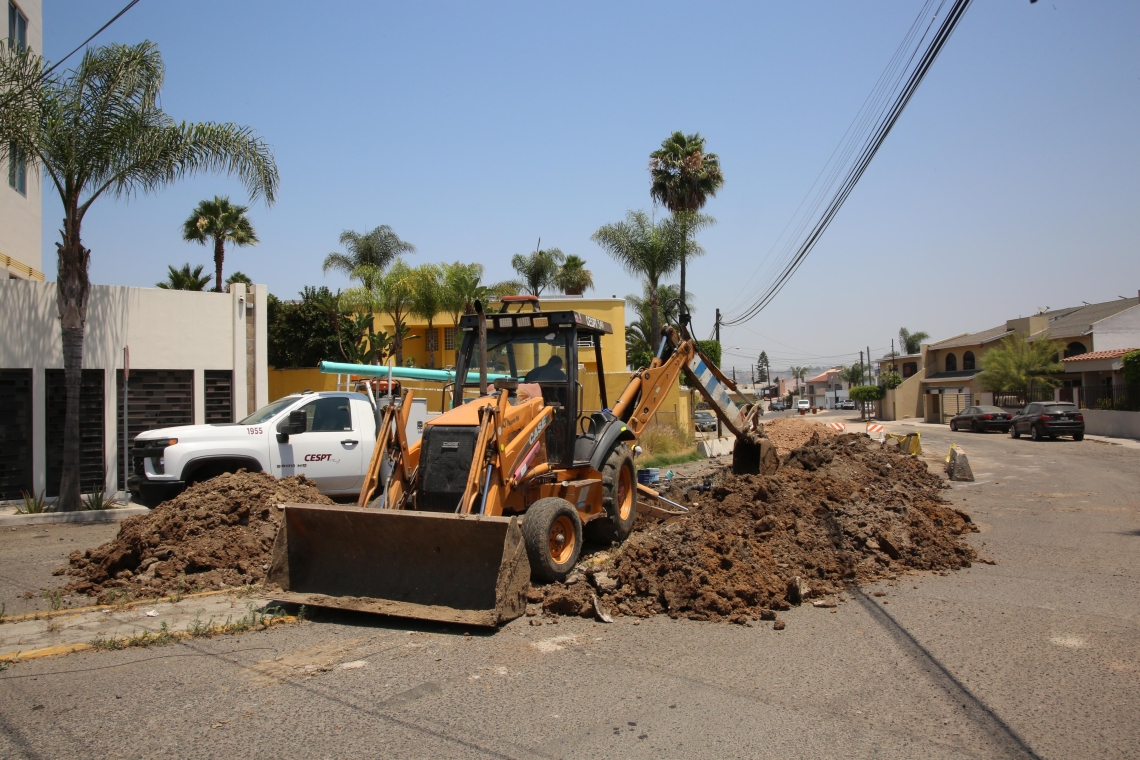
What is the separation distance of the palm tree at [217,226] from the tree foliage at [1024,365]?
39871 mm

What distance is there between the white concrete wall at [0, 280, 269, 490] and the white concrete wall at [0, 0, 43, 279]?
4.45 m

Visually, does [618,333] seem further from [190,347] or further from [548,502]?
[548,502]

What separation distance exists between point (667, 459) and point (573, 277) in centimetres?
2934

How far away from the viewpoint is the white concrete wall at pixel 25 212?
19.0m

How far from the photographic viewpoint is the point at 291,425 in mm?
11438

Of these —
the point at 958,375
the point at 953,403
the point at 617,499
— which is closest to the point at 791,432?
the point at 617,499

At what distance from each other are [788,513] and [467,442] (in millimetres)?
3977

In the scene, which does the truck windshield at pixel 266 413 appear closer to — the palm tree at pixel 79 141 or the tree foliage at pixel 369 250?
the palm tree at pixel 79 141

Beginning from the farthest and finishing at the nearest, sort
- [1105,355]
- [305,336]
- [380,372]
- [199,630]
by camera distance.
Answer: [1105,355] < [305,336] < [380,372] < [199,630]

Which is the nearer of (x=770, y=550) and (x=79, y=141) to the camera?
(x=770, y=550)

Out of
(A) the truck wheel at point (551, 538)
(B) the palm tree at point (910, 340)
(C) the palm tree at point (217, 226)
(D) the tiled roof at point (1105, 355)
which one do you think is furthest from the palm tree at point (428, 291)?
(B) the palm tree at point (910, 340)

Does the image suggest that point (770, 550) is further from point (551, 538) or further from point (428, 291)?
point (428, 291)

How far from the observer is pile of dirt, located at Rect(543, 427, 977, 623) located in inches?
276

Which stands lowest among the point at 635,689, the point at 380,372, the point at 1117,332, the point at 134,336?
the point at 635,689
